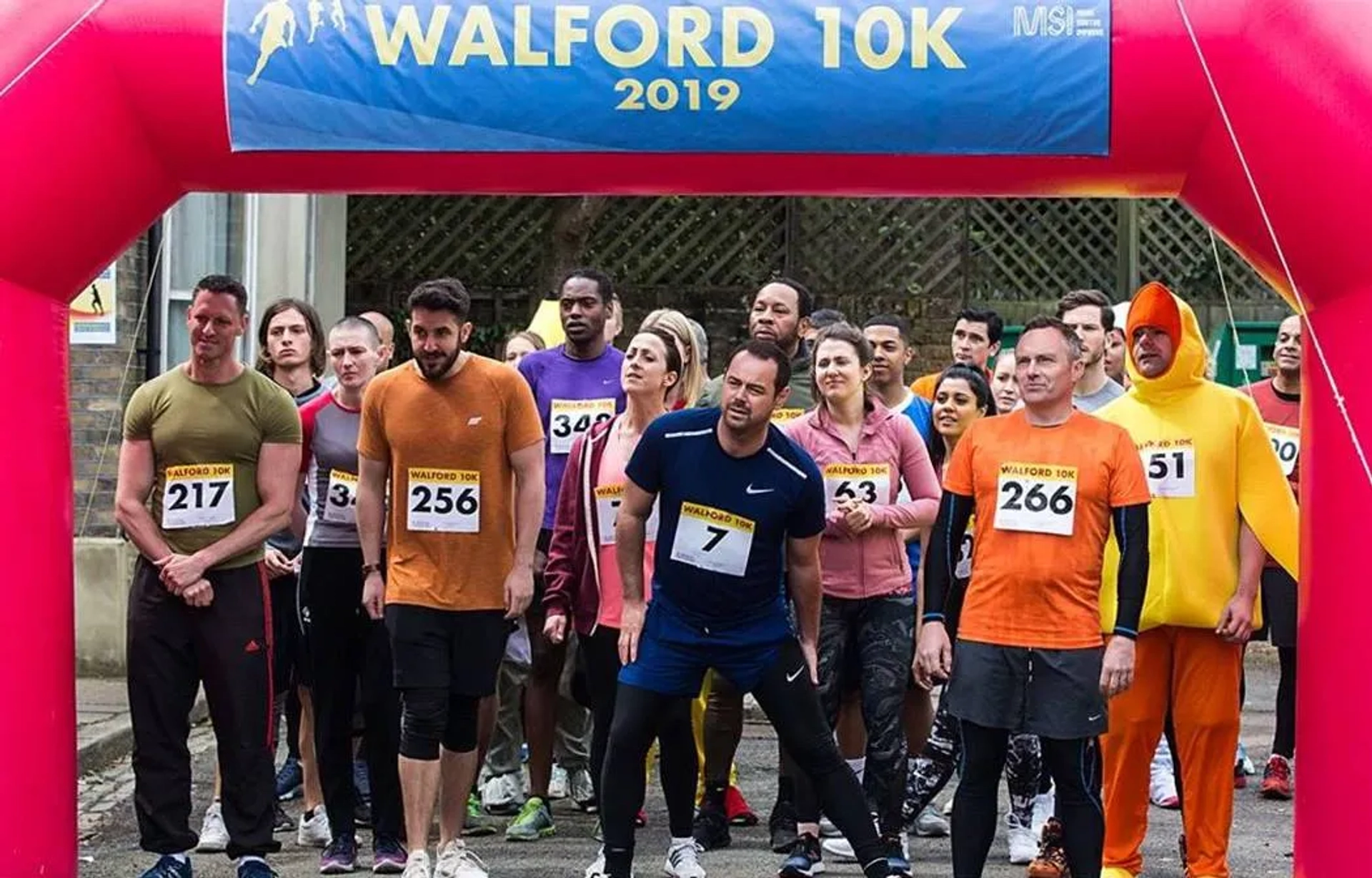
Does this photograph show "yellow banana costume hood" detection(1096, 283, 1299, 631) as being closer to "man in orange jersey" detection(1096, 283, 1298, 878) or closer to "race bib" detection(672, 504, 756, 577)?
"man in orange jersey" detection(1096, 283, 1298, 878)

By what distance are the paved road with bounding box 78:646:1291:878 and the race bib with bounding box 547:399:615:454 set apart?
1.46 metres

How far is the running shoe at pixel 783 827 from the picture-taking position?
353 inches

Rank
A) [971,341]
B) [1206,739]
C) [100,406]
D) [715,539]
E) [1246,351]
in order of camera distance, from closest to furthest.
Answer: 1. [715,539]
2. [1206,739]
3. [971,341]
4. [100,406]
5. [1246,351]

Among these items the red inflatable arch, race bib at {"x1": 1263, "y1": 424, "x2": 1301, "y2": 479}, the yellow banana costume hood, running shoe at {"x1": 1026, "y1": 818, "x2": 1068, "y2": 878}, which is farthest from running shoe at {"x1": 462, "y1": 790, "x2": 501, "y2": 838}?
race bib at {"x1": 1263, "y1": 424, "x2": 1301, "y2": 479}

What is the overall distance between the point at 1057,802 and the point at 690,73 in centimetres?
245

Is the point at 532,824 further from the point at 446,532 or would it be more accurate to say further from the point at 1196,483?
the point at 1196,483

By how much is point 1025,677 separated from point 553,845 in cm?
238

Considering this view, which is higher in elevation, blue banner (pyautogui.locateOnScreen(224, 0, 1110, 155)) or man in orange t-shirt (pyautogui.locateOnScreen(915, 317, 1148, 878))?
blue banner (pyautogui.locateOnScreen(224, 0, 1110, 155))

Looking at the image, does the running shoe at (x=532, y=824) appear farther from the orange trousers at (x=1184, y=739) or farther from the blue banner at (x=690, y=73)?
the blue banner at (x=690, y=73)

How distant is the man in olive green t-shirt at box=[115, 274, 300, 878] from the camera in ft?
26.4

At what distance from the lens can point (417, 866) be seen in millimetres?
8031

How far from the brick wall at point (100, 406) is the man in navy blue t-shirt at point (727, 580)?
581 cm

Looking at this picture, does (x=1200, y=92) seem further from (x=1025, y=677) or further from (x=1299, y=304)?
(x=1025, y=677)

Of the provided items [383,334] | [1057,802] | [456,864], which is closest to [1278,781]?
[1057,802]
